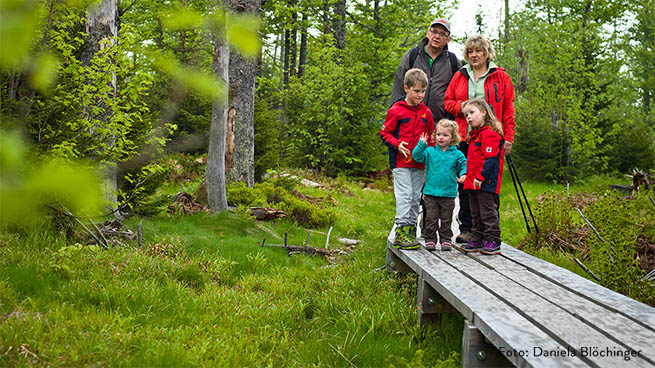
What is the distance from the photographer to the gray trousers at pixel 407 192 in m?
5.05

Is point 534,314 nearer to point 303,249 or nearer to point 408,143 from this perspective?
point 408,143

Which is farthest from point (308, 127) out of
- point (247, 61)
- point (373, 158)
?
point (247, 61)

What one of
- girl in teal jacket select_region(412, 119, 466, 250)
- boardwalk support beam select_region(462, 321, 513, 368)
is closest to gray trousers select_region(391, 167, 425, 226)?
girl in teal jacket select_region(412, 119, 466, 250)

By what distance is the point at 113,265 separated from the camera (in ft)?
14.2

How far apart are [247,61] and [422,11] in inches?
721

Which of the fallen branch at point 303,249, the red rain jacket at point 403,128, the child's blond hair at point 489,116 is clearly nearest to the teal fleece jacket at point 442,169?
the red rain jacket at point 403,128

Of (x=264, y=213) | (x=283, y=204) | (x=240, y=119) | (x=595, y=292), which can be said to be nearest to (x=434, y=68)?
(x=595, y=292)

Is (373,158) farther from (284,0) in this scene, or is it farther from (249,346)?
(249,346)

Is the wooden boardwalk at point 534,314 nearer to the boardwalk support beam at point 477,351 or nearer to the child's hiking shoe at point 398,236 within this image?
the boardwalk support beam at point 477,351

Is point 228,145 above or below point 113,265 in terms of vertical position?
above

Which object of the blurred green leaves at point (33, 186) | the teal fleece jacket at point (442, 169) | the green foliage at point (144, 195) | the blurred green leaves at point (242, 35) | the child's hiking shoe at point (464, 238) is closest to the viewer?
the blurred green leaves at point (33, 186)

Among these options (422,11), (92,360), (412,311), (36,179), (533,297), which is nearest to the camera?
(36,179)

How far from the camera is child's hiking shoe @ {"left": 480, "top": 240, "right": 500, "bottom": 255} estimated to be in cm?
471

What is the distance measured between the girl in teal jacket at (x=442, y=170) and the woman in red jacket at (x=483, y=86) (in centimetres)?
44
